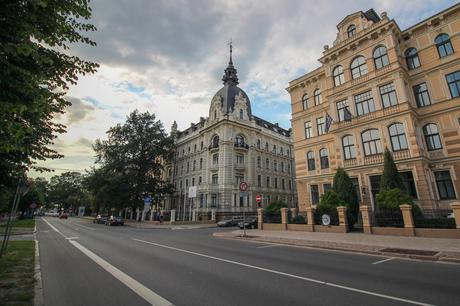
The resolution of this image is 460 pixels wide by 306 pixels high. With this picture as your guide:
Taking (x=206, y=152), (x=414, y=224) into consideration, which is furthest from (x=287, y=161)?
(x=414, y=224)

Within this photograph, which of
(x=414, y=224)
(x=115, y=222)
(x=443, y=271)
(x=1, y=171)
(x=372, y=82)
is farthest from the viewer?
(x=115, y=222)

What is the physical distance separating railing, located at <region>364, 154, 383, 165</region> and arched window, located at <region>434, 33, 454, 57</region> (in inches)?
390

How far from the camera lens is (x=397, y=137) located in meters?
20.5

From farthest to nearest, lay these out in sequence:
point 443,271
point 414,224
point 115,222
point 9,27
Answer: point 115,222
point 414,224
point 443,271
point 9,27

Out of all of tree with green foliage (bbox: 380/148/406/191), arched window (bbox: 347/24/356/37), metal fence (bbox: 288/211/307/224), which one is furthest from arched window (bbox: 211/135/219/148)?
tree with green foliage (bbox: 380/148/406/191)

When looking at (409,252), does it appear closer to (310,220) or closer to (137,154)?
(310,220)

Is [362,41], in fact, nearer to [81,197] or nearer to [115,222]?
[115,222]

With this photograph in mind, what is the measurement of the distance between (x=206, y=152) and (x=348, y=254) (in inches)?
1475

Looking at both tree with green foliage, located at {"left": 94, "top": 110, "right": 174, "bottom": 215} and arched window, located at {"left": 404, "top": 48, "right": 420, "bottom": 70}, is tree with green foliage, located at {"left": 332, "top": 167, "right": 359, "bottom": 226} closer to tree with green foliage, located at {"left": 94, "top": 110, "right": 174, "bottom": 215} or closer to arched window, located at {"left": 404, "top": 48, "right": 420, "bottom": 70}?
arched window, located at {"left": 404, "top": 48, "right": 420, "bottom": 70}

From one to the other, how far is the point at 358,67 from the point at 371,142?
776 cm

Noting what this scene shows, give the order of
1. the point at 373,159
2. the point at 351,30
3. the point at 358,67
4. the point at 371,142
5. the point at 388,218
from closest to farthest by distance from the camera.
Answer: the point at 388,218
the point at 373,159
the point at 371,142
the point at 358,67
the point at 351,30

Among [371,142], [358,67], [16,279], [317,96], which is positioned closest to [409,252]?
[16,279]

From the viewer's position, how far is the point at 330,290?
560 centimetres

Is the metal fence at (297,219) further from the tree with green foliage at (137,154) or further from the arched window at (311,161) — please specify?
the tree with green foliage at (137,154)
